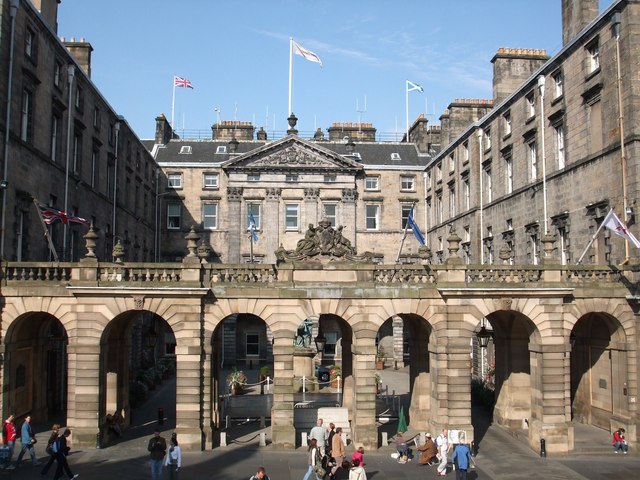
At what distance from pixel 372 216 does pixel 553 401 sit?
105 feet

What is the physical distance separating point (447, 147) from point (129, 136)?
75.3 ft

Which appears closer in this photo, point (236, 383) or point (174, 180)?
point (236, 383)

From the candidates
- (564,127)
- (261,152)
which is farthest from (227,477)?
(261,152)

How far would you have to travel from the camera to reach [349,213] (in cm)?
5450

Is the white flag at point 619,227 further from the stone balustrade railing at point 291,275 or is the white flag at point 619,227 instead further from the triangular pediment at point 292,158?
the triangular pediment at point 292,158

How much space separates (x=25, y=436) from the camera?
21406mm

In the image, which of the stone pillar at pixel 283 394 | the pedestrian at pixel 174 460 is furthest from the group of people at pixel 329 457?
the pedestrian at pixel 174 460

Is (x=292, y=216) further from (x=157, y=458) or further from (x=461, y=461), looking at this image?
(x=461, y=461)

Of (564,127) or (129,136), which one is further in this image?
(129,136)

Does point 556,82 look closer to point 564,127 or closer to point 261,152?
point 564,127

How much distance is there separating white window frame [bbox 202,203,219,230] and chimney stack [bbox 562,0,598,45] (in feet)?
105

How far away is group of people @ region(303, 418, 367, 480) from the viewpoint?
19328 millimetres

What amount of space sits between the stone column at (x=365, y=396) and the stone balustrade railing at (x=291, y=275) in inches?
108

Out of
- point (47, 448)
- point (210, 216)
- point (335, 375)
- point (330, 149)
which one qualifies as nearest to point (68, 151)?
point (47, 448)
